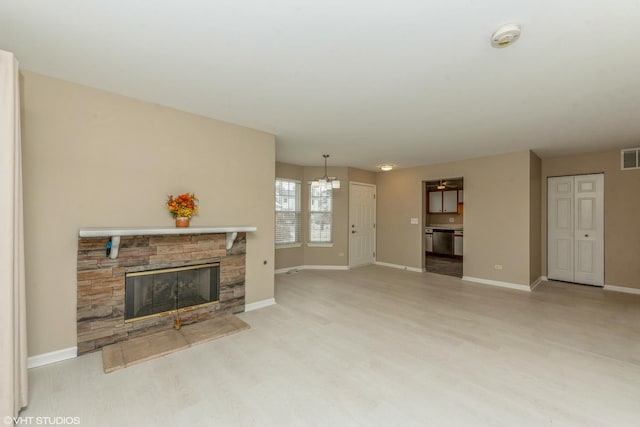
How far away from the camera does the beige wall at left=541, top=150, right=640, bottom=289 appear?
489 centimetres

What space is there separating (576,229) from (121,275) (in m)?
7.93

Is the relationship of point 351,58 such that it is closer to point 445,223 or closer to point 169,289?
point 169,289

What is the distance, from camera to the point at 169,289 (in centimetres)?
321

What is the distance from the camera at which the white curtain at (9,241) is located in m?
1.76

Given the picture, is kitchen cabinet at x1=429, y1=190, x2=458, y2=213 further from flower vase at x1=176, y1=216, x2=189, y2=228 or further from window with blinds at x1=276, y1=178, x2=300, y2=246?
flower vase at x1=176, y1=216, x2=189, y2=228

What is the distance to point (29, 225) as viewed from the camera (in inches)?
95.4

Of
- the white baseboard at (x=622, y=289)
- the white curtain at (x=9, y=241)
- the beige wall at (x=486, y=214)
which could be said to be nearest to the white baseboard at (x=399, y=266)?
the beige wall at (x=486, y=214)

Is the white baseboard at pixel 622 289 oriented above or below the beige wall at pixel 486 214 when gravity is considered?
below

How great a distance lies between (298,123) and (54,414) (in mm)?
3581

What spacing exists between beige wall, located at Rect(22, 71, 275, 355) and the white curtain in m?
0.74

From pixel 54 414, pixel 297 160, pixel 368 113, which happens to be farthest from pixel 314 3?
pixel 297 160

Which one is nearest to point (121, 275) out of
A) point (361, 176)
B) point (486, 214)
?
point (361, 176)

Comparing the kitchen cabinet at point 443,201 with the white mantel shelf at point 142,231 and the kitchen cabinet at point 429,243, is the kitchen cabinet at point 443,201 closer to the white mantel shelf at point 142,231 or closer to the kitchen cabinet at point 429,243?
the kitchen cabinet at point 429,243

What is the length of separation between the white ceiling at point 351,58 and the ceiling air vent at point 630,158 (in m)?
1.77
